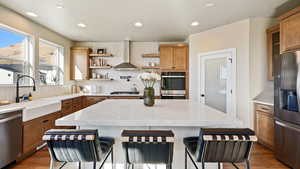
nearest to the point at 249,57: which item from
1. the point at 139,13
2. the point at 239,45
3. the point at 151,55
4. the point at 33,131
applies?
the point at 239,45

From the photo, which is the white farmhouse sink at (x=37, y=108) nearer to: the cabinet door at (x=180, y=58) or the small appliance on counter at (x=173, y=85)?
the small appliance on counter at (x=173, y=85)

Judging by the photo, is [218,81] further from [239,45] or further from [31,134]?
[31,134]

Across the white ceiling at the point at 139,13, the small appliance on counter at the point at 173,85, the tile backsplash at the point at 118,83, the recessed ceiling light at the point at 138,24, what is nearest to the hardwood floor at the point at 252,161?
the small appliance on counter at the point at 173,85

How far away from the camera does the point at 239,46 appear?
3717 mm

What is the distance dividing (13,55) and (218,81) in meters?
4.43

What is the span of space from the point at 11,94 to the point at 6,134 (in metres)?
1.06

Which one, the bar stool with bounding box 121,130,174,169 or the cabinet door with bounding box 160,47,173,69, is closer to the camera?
the bar stool with bounding box 121,130,174,169

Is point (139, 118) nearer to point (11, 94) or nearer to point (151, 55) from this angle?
point (11, 94)

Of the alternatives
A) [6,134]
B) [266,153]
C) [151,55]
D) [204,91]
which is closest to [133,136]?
[6,134]

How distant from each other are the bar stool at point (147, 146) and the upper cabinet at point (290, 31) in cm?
237

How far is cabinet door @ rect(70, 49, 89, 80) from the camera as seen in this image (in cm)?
533

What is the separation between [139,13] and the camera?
3.26m

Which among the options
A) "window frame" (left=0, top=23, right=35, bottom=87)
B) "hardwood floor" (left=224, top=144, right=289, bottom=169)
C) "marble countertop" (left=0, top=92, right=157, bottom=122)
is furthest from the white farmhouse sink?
"hardwood floor" (left=224, top=144, right=289, bottom=169)

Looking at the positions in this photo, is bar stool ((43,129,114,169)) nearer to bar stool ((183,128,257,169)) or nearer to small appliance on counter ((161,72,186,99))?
bar stool ((183,128,257,169))
